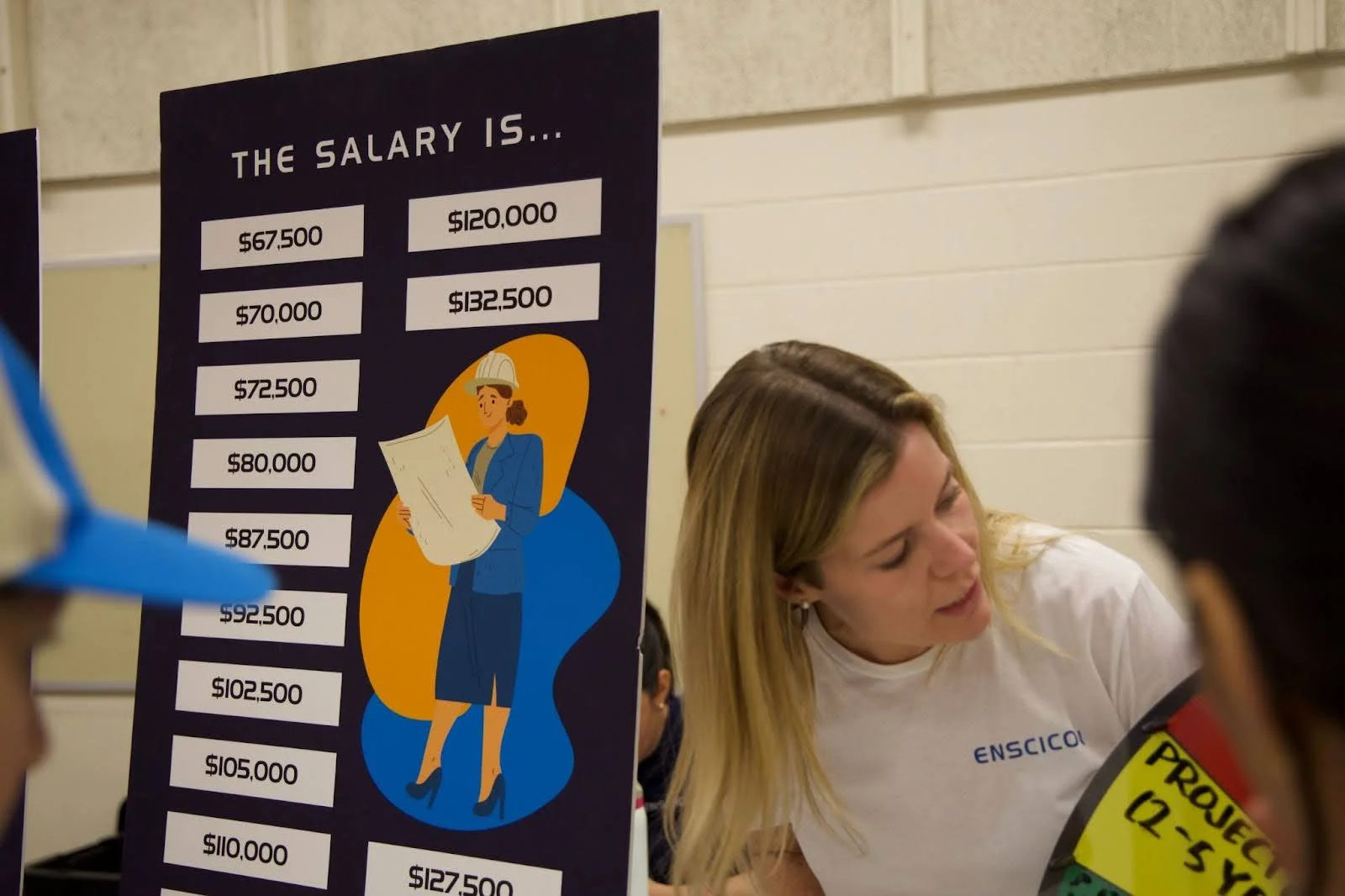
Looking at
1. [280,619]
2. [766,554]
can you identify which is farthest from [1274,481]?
[280,619]

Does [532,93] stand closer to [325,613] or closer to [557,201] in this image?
[557,201]

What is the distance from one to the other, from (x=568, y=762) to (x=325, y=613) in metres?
0.41

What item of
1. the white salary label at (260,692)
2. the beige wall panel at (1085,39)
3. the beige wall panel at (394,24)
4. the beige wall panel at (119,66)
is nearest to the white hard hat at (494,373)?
the white salary label at (260,692)

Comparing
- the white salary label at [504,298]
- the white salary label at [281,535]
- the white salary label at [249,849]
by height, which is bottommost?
the white salary label at [249,849]

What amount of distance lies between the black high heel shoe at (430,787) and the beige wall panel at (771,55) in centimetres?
234

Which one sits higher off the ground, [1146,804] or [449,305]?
[449,305]

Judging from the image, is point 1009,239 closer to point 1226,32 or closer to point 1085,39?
point 1085,39

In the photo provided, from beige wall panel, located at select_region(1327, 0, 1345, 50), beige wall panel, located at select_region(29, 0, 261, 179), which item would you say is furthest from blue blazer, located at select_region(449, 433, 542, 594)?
beige wall panel, located at select_region(29, 0, 261, 179)

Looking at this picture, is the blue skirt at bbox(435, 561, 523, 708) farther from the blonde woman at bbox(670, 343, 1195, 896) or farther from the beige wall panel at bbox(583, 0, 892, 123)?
the beige wall panel at bbox(583, 0, 892, 123)

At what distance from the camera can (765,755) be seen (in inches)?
61.9

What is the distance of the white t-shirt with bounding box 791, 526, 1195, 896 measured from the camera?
1497 mm

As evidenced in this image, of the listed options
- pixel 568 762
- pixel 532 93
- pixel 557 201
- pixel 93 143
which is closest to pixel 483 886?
pixel 568 762

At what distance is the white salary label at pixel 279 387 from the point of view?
1.51 m

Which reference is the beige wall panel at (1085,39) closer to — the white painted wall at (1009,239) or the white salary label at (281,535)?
the white painted wall at (1009,239)
